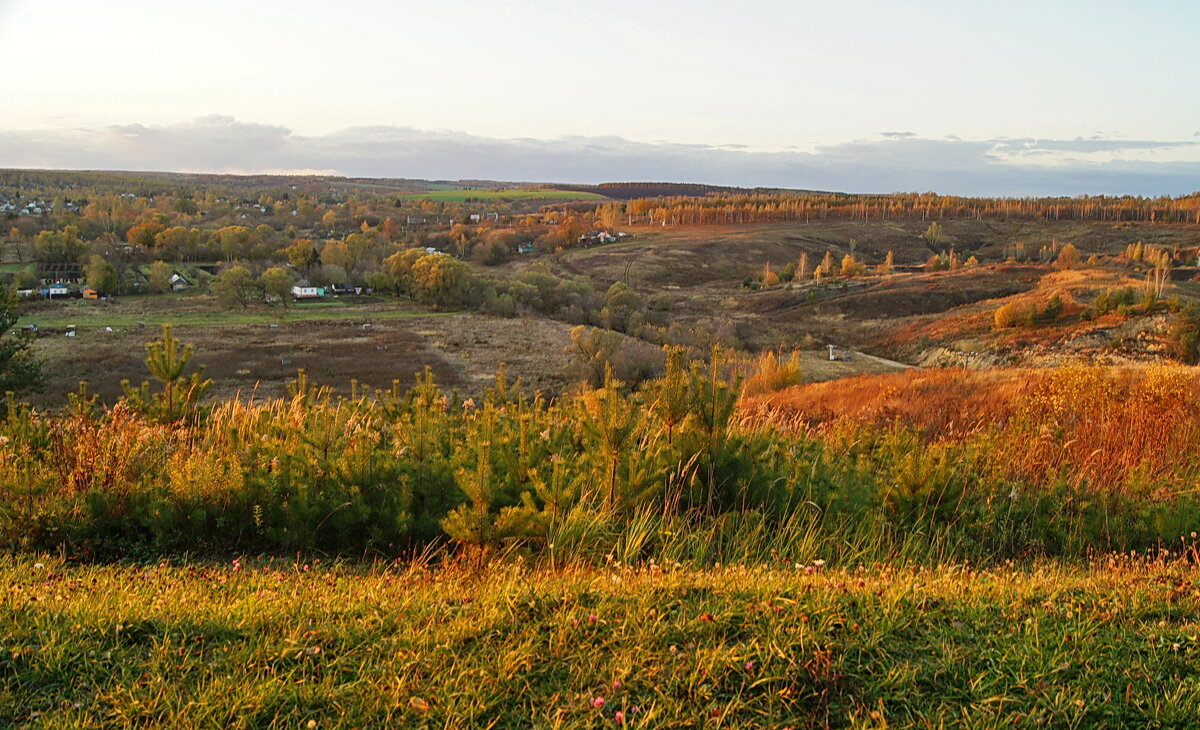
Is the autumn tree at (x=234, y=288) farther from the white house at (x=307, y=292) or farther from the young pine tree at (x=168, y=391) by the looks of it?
the young pine tree at (x=168, y=391)

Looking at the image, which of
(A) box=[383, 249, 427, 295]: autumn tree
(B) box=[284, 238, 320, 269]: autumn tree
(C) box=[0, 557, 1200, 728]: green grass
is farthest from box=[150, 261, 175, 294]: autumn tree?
(C) box=[0, 557, 1200, 728]: green grass

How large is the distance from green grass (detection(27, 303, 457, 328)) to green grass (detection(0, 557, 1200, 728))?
67016 millimetres

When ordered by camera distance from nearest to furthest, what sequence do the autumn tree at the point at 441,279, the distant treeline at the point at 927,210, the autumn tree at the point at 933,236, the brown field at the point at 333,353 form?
the brown field at the point at 333,353, the autumn tree at the point at 441,279, the autumn tree at the point at 933,236, the distant treeline at the point at 927,210

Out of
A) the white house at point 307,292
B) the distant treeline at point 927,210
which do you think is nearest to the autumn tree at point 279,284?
the white house at point 307,292

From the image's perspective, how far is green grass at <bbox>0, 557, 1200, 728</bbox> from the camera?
2.65m

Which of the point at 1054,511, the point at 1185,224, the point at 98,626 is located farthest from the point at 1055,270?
the point at 98,626

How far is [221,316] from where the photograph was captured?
68875mm

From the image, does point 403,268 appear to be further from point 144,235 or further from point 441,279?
point 144,235

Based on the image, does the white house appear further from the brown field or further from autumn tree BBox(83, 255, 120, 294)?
autumn tree BBox(83, 255, 120, 294)

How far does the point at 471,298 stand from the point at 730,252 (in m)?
47.8

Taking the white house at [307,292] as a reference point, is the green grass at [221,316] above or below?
below

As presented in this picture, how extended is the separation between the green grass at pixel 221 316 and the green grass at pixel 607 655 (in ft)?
220

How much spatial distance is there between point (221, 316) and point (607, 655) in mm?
74991

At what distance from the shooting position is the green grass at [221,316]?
60.6 m
